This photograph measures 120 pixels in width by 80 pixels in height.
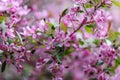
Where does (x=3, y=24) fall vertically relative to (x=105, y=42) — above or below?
above

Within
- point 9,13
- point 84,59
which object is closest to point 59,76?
point 9,13

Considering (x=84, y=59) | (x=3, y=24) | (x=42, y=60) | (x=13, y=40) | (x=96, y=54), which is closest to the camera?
(x=3, y=24)

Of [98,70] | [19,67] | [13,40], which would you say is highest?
[13,40]

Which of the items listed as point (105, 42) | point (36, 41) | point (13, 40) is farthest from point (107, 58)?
point (13, 40)

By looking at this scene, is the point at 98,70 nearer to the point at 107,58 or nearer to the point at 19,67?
the point at 107,58

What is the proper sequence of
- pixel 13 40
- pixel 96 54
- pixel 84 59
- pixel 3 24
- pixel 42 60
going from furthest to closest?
pixel 84 59 < pixel 96 54 < pixel 42 60 < pixel 13 40 < pixel 3 24

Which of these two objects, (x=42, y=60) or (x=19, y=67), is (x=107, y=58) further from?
(x=19, y=67)

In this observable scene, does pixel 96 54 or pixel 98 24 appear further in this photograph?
pixel 96 54
